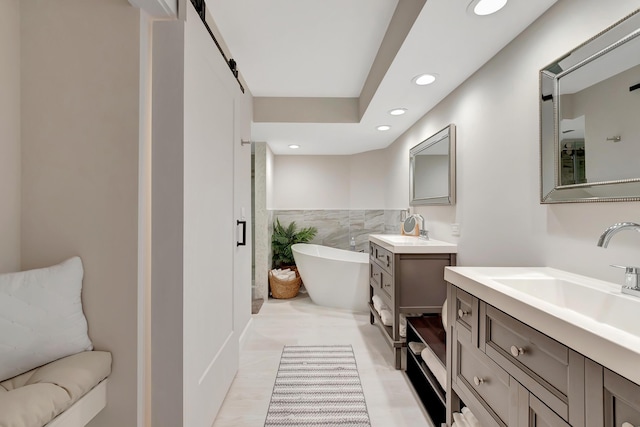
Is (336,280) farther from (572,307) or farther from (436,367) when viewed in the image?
(572,307)

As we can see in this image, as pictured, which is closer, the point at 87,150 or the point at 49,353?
the point at 49,353

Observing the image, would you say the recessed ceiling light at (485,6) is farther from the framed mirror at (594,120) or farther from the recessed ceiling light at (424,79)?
the recessed ceiling light at (424,79)

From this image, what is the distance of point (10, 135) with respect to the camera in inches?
46.9

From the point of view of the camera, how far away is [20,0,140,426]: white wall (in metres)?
1.22

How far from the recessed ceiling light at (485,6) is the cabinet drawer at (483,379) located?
1.45m

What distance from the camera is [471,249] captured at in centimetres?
205

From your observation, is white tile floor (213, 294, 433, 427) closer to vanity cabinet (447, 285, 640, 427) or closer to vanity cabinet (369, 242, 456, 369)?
vanity cabinet (369, 242, 456, 369)

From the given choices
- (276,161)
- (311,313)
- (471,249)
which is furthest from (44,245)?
(276,161)

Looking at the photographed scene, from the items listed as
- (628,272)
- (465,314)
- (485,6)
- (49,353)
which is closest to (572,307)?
(628,272)

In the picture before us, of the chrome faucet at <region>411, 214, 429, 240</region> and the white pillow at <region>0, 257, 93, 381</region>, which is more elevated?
the chrome faucet at <region>411, 214, 429, 240</region>

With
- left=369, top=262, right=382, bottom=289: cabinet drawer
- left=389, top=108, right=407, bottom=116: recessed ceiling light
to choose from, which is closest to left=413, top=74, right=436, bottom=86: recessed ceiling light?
left=389, top=108, right=407, bottom=116: recessed ceiling light

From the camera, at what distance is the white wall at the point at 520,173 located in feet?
3.76

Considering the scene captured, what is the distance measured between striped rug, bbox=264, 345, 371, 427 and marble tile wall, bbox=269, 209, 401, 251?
231 centimetres

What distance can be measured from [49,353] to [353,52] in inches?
95.5
